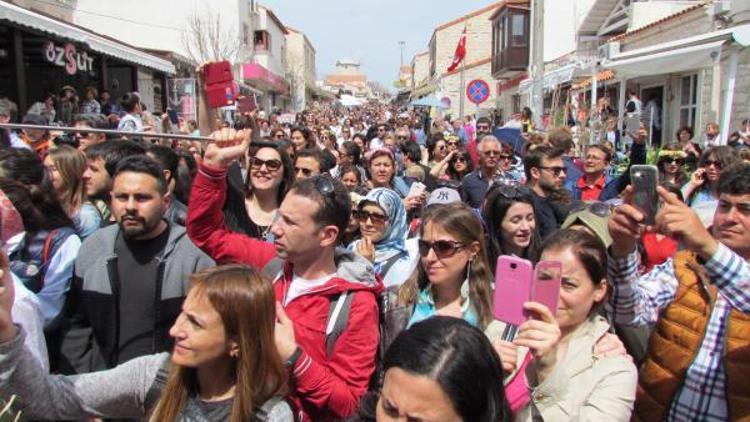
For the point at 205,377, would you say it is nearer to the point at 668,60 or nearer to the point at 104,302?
the point at 104,302

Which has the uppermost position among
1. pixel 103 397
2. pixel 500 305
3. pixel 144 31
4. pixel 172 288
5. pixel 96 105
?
pixel 144 31

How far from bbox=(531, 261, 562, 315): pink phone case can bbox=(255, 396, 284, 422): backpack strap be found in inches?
35.7

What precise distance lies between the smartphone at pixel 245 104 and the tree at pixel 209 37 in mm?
26806

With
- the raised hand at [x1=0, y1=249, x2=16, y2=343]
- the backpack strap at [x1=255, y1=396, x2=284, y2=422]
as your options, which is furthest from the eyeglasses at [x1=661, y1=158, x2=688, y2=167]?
the raised hand at [x1=0, y1=249, x2=16, y2=343]

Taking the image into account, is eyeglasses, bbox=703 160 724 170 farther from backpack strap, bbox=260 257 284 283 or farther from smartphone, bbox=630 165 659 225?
backpack strap, bbox=260 257 284 283

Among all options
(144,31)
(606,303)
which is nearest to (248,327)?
(606,303)

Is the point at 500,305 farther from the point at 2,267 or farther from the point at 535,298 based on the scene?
the point at 2,267

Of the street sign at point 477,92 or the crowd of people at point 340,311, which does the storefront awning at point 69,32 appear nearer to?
the crowd of people at point 340,311

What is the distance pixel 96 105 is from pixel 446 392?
12.4 m

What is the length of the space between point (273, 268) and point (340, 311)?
1.72ft

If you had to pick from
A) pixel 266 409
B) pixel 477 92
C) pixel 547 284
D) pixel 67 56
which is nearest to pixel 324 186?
pixel 266 409

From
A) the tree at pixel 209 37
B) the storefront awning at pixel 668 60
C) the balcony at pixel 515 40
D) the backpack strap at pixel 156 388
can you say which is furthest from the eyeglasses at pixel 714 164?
the balcony at pixel 515 40

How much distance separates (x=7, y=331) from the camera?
1.89 m

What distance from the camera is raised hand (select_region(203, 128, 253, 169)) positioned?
9.18 feet
